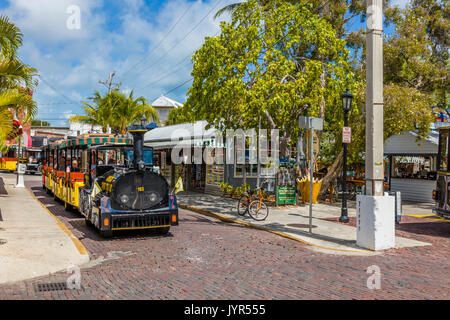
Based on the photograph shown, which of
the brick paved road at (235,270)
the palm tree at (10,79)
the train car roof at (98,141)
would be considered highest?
the palm tree at (10,79)

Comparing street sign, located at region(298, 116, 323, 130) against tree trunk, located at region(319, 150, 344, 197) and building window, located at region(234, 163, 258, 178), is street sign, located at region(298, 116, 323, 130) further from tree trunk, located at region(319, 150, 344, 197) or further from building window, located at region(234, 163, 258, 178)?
building window, located at region(234, 163, 258, 178)

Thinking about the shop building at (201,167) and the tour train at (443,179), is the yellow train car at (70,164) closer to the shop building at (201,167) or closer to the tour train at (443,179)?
the shop building at (201,167)

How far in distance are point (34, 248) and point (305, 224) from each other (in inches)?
278

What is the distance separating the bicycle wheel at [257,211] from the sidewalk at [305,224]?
0.17m

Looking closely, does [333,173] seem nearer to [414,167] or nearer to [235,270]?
[414,167]

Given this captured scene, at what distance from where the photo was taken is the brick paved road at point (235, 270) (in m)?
5.47

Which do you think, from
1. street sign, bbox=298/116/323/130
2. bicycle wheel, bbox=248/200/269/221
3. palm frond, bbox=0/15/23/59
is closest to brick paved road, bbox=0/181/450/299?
bicycle wheel, bbox=248/200/269/221

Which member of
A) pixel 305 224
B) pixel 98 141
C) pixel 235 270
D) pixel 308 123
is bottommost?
pixel 235 270

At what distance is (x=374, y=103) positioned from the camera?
8680 millimetres

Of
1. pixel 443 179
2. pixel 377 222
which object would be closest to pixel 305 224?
pixel 377 222

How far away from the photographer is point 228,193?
18.6m

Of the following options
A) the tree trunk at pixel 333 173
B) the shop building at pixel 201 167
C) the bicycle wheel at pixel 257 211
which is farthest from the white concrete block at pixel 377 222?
the shop building at pixel 201 167
